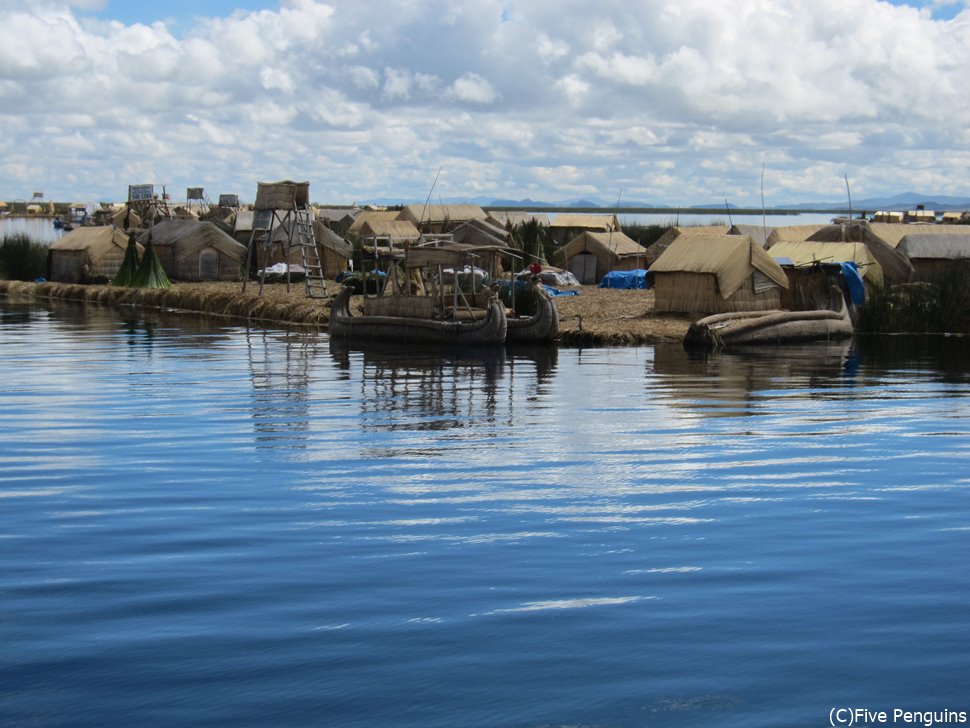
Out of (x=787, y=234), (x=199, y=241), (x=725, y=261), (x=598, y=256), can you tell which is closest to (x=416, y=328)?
(x=725, y=261)

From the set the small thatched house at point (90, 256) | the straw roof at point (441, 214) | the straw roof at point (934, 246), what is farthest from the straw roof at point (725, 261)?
the straw roof at point (441, 214)

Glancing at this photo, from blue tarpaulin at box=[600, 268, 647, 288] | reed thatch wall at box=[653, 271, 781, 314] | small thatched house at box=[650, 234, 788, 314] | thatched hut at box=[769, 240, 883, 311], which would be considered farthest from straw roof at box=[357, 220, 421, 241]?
thatched hut at box=[769, 240, 883, 311]

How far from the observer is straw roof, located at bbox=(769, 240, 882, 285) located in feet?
133

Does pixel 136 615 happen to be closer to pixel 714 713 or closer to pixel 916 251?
pixel 714 713

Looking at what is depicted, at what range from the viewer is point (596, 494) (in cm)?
1420

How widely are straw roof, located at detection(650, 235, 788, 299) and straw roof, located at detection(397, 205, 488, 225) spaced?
2931 cm

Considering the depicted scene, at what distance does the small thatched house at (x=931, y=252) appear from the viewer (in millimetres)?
43750

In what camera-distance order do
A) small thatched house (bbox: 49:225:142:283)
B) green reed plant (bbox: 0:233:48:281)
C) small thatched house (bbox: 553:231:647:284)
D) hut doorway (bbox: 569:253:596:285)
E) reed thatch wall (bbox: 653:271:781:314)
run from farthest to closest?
green reed plant (bbox: 0:233:48:281)
small thatched house (bbox: 49:225:142:283)
hut doorway (bbox: 569:253:596:285)
small thatched house (bbox: 553:231:647:284)
reed thatch wall (bbox: 653:271:781:314)

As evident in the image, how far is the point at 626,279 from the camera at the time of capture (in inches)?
2002

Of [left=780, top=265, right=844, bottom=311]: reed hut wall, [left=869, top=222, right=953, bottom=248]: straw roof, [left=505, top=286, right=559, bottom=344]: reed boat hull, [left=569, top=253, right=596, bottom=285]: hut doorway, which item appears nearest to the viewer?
[left=505, top=286, right=559, bottom=344]: reed boat hull

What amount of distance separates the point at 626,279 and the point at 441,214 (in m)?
21.6

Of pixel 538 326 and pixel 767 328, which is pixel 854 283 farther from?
pixel 538 326

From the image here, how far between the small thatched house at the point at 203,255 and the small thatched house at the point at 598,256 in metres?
14.4

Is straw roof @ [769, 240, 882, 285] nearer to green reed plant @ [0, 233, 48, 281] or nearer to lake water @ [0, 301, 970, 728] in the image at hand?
lake water @ [0, 301, 970, 728]
